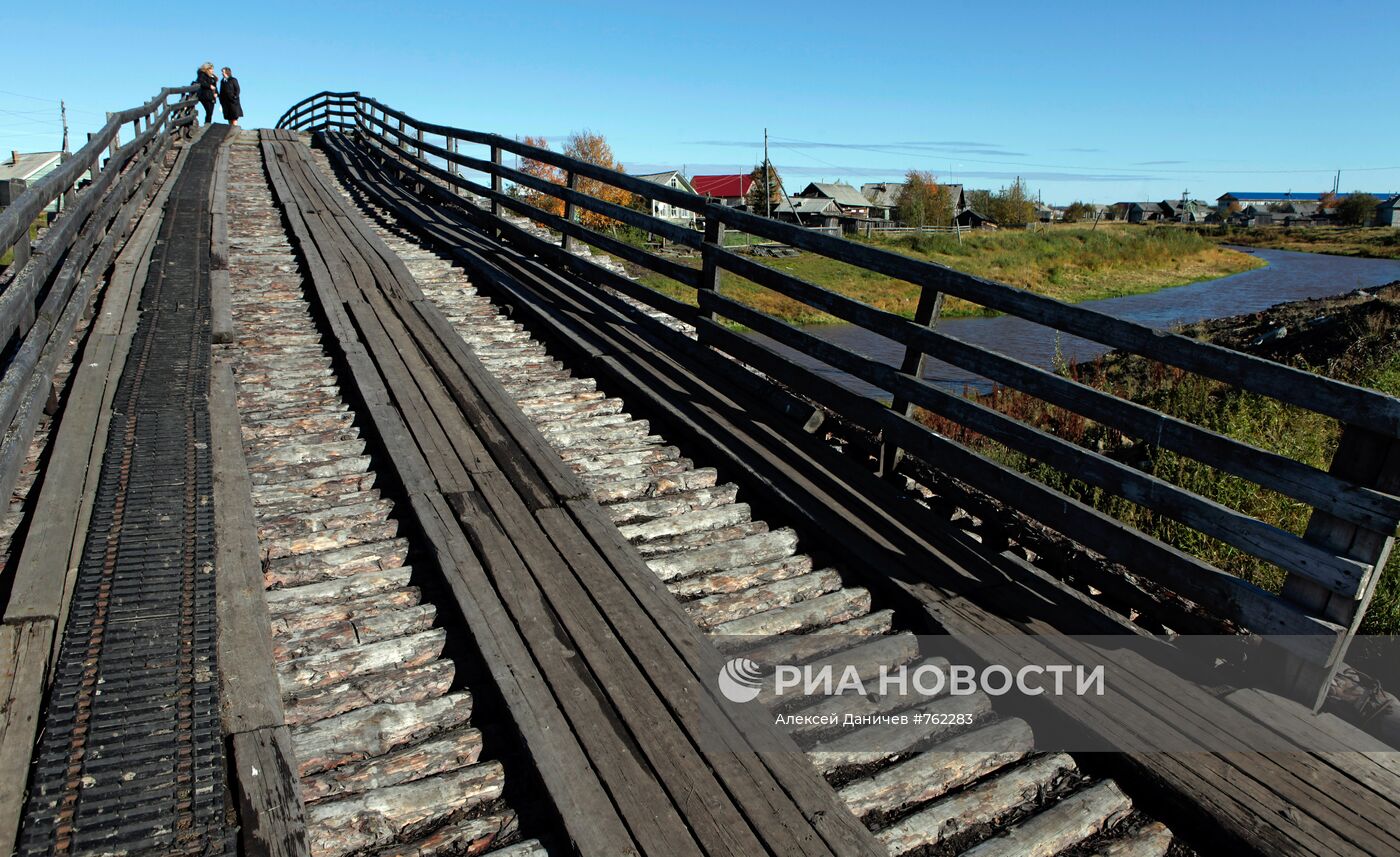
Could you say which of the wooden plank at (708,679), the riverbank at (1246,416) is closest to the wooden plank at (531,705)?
the wooden plank at (708,679)

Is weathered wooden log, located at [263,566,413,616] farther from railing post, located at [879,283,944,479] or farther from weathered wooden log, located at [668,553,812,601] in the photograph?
railing post, located at [879,283,944,479]

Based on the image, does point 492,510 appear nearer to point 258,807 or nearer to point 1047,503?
point 258,807

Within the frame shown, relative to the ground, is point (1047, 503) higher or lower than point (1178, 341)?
lower

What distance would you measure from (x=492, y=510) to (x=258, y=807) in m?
1.94

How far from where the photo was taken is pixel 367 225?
488 inches

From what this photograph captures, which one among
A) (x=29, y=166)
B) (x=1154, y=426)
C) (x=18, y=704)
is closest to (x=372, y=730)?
(x=18, y=704)

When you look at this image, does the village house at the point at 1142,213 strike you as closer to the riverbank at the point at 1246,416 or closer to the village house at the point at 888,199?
the village house at the point at 888,199

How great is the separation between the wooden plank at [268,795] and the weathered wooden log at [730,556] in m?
1.77

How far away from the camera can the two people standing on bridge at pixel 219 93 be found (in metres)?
27.0

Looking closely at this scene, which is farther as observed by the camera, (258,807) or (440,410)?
(440,410)

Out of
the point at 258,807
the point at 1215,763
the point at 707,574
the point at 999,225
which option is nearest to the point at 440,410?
the point at 707,574

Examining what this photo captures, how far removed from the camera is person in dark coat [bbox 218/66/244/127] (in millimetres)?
27859

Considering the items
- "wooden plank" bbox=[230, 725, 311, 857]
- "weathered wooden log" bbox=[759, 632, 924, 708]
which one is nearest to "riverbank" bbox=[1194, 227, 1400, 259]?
"weathered wooden log" bbox=[759, 632, 924, 708]

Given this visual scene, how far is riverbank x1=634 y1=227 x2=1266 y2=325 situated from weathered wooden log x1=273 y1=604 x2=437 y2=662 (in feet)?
101
